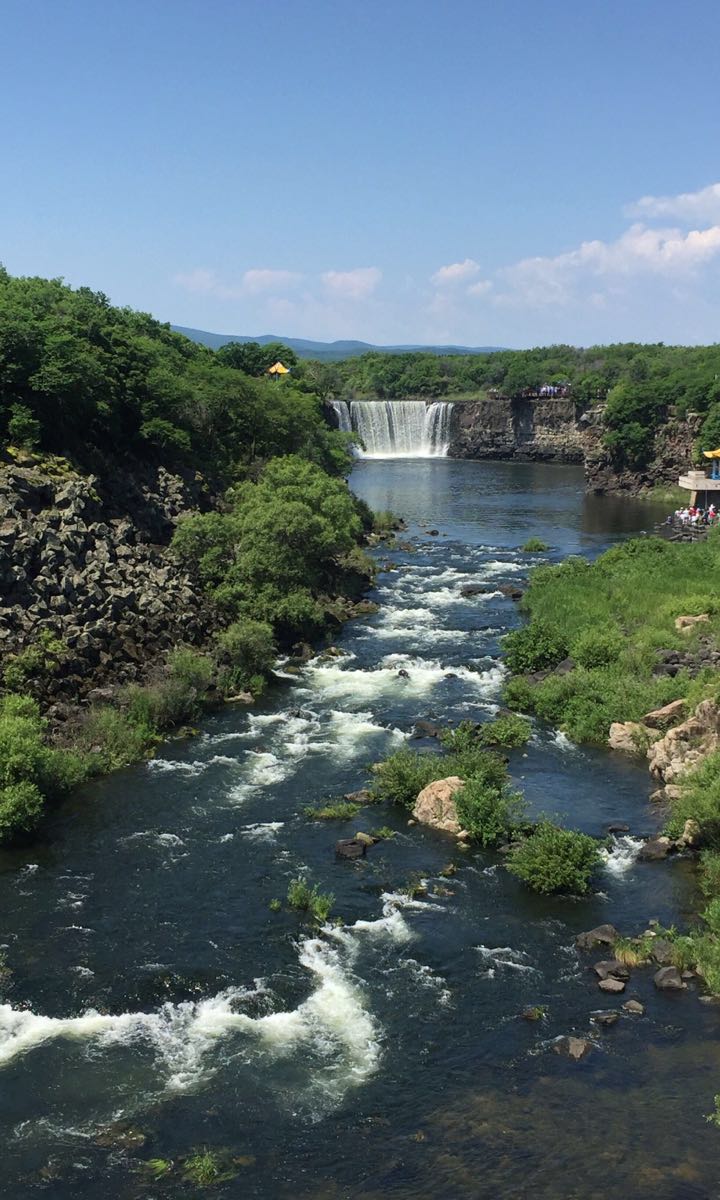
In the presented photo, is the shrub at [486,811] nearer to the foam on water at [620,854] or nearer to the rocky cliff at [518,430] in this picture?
the foam on water at [620,854]

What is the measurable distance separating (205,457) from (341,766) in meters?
33.7

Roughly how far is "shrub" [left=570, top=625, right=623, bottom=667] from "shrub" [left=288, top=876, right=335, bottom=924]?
2112 cm

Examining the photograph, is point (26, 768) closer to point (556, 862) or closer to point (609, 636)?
point (556, 862)

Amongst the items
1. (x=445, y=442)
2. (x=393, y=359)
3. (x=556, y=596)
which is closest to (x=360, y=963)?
(x=556, y=596)

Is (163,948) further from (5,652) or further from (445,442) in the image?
(445,442)

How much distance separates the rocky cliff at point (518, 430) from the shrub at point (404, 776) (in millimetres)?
A: 121048

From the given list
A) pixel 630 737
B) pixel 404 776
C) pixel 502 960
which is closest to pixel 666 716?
pixel 630 737

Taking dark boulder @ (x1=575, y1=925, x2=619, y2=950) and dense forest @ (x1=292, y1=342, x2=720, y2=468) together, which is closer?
dark boulder @ (x1=575, y1=925, x2=619, y2=950)

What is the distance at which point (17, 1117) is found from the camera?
19.1 m

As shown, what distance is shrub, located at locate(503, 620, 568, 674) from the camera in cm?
4562

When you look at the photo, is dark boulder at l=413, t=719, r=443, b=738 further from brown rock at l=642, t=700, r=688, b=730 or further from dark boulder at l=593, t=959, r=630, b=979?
dark boulder at l=593, t=959, r=630, b=979

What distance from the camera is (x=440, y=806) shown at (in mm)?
31547

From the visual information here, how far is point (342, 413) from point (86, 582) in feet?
325

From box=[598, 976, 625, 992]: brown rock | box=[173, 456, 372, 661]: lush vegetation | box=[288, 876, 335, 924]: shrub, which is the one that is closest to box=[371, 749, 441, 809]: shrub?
box=[288, 876, 335, 924]: shrub
